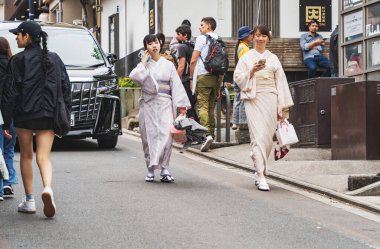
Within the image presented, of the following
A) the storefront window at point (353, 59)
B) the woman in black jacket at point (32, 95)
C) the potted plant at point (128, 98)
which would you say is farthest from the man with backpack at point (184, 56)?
the potted plant at point (128, 98)

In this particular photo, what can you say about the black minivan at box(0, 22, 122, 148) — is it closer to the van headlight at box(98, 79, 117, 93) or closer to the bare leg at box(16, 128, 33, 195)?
the van headlight at box(98, 79, 117, 93)

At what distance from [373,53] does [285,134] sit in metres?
2.95

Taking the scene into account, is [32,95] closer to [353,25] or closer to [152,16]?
[353,25]

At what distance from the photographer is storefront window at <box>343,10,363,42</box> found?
13977 millimetres

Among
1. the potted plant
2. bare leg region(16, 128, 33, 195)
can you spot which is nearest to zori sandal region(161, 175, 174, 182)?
bare leg region(16, 128, 33, 195)

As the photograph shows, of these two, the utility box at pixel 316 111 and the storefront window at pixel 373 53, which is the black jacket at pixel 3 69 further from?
the utility box at pixel 316 111

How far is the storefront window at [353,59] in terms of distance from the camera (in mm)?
14006

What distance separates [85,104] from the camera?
15609 mm

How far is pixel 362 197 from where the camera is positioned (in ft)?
33.9

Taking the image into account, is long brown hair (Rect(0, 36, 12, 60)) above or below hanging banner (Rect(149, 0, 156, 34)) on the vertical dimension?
below

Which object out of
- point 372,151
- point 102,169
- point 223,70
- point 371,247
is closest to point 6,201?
point 102,169

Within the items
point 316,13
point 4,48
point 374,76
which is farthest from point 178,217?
point 316,13

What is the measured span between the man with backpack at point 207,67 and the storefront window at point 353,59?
209 centimetres

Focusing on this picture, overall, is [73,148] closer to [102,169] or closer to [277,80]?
[102,169]
